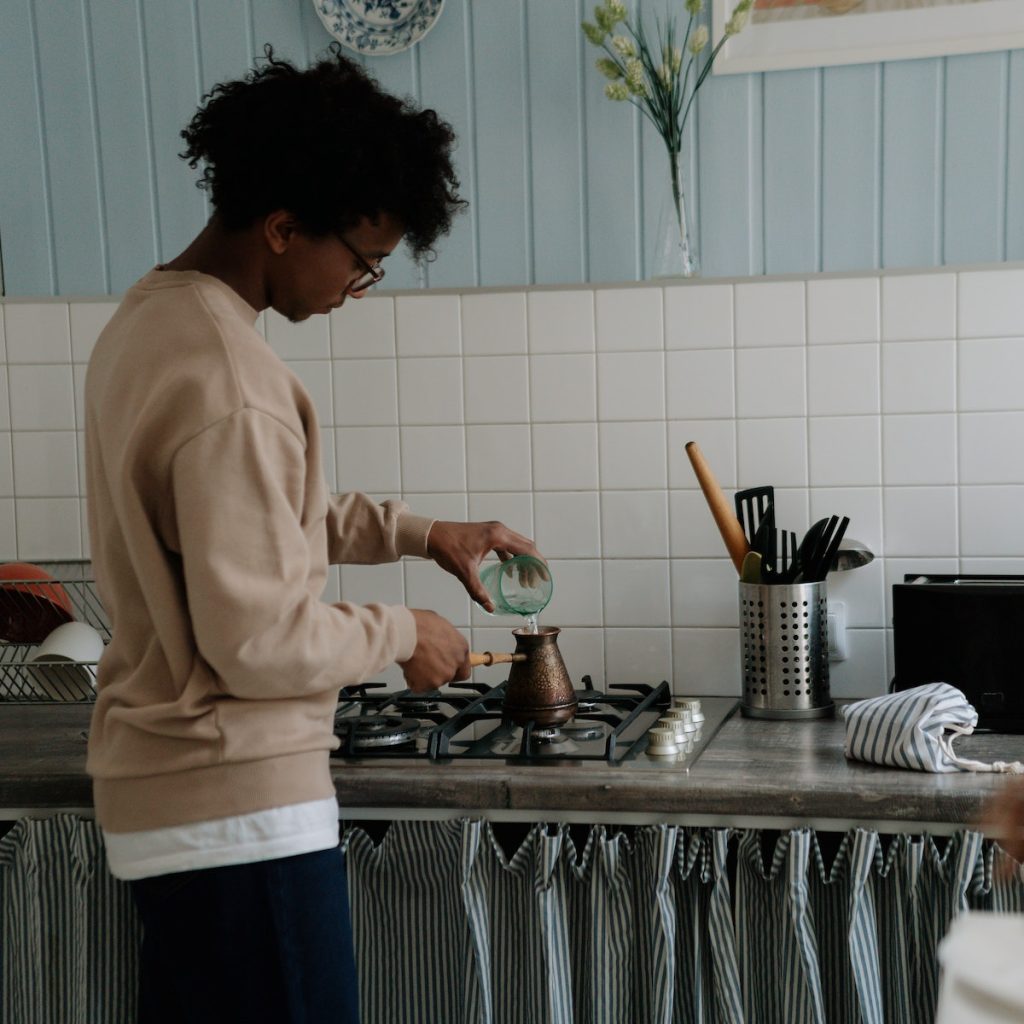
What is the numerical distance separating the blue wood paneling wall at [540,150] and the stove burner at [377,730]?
81 cm

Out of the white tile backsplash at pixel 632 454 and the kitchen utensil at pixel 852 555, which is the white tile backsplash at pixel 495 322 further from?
the kitchen utensil at pixel 852 555

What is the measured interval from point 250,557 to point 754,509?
115 cm

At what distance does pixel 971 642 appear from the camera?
5.86ft

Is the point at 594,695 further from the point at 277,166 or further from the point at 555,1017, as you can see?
the point at 277,166

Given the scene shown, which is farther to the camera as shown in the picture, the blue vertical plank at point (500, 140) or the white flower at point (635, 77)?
the blue vertical plank at point (500, 140)

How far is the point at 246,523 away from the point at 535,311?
3.64ft

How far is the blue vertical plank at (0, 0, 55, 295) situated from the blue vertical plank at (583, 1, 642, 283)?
1.01m

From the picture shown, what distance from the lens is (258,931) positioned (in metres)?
1.27

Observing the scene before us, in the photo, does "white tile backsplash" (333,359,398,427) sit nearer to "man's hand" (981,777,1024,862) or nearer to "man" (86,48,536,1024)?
"man" (86,48,536,1024)

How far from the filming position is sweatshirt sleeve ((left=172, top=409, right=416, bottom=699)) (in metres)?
1.17

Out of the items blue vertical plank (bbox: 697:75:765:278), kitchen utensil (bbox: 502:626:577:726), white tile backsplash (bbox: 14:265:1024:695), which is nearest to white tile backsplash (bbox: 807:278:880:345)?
white tile backsplash (bbox: 14:265:1024:695)

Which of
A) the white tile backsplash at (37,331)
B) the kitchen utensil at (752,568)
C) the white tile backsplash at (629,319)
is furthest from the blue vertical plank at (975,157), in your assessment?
the white tile backsplash at (37,331)

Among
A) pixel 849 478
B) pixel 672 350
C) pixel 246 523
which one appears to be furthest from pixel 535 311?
pixel 246 523

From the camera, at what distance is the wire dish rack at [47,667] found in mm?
2070
